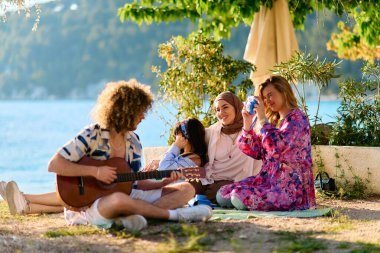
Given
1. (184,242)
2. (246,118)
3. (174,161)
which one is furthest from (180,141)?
(184,242)

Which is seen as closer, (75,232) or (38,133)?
(75,232)

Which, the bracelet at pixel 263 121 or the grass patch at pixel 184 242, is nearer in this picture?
the grass patch at pixel 184 242

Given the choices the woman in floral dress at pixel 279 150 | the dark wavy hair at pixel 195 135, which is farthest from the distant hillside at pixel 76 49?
the woman in floral dress at pixel 279 150

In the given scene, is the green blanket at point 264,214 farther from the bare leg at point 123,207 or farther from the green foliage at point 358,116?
the green foliage at point 358,116

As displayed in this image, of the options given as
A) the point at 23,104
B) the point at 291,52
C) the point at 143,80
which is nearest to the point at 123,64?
the point at 143,80

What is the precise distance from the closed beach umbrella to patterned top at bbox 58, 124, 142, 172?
414 cm

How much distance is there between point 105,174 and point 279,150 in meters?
1.72

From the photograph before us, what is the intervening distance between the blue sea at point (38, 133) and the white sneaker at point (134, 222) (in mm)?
4189

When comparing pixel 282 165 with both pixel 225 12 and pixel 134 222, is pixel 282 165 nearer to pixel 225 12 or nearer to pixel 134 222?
pixel 134 222

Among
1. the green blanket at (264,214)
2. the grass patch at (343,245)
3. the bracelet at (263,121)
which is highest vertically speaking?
the bracelet at (263,121)

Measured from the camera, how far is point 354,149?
298 inches

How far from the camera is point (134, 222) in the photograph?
4.97 meters

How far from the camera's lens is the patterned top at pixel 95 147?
16.4 ft

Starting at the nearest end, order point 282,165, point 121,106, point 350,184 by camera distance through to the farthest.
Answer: point 121,106, point 282,165, point 350,184
